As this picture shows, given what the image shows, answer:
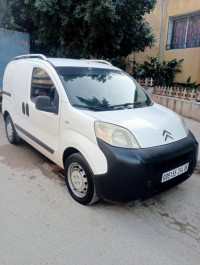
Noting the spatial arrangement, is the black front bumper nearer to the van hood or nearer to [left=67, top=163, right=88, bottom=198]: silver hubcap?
the van hood

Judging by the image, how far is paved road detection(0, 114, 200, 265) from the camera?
6.80ft

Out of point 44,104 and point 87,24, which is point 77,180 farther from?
point 87,24

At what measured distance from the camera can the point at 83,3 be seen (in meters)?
6.36

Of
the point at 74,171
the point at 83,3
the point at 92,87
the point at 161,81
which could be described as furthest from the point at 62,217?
the point at 161,81

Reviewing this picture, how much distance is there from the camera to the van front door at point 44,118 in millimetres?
3089

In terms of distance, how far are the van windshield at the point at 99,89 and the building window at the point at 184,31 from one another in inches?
331

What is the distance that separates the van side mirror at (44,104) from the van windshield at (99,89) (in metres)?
0.30

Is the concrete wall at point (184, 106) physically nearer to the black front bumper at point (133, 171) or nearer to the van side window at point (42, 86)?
the black front bumper at point (133, 171)

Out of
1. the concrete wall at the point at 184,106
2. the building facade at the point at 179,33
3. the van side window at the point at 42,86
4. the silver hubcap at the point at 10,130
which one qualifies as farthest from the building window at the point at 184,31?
the silver hubcap at the point at 10,130

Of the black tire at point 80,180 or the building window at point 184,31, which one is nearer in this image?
the black tire at point 80,180

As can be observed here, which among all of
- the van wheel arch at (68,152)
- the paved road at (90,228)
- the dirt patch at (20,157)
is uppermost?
the van wheel arch at (68,152)

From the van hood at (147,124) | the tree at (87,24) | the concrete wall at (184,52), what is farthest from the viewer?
the concrete wall at (184,52)

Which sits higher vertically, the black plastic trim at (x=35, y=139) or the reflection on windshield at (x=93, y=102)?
the reflection on windshield at (x=93, y=102)

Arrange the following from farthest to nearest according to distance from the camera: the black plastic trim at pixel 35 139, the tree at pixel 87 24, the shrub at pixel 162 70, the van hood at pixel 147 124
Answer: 1. the shrub at pixel 162 70
2. the tree at pixel 87 24
3. the black plastic trim at pixel 35 139
4. the van hood at pixel 147 124
